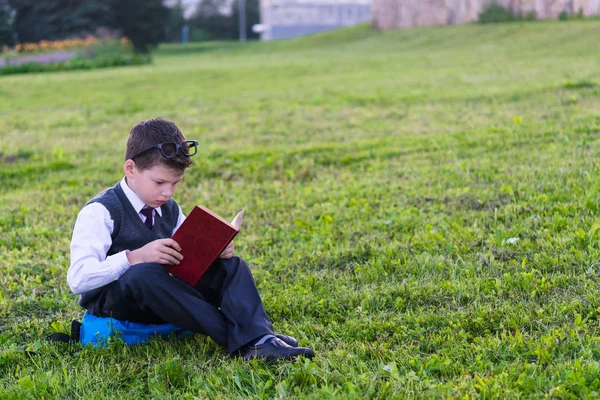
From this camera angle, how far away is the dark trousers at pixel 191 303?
316 cm

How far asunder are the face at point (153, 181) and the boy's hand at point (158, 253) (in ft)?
0.85

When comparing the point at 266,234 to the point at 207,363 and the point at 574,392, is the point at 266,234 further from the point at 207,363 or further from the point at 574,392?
the point at 574,392

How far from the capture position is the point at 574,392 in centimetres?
275

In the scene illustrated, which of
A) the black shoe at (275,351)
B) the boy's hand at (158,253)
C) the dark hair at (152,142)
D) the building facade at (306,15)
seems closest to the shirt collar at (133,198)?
the dark hair at (152,142)

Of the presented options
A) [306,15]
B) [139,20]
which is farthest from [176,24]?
[139,20]

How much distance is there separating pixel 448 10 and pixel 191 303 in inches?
1177

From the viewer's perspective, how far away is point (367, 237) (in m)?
4.98

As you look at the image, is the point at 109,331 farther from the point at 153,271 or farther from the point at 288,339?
the point at 288,339

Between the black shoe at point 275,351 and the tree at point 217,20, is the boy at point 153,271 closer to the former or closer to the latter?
the black shoe at point 275,351

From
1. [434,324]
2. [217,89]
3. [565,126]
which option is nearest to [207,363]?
[434,324]

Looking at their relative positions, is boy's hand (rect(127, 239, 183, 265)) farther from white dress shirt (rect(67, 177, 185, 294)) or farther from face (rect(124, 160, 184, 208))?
face (rect(124, 160, 184, 208))

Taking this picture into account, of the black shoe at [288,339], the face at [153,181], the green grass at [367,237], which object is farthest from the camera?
the face at [153,181]

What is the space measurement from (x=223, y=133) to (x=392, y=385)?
A: 671cm

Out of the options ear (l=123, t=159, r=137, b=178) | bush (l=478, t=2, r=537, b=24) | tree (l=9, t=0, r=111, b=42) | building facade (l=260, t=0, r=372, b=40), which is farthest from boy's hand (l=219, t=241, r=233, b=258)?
building facade (l=260, t=0, r=372, b=40)
